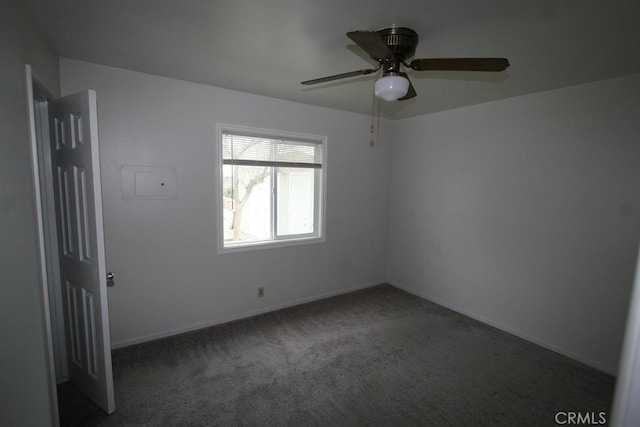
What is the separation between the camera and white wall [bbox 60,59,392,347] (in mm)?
2544

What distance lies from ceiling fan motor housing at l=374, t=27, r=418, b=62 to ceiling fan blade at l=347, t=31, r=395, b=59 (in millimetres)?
143

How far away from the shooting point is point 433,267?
12.8ft

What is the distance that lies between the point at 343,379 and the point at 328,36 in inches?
97.5

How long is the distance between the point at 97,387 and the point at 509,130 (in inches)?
163

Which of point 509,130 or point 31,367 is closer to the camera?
point 31,367

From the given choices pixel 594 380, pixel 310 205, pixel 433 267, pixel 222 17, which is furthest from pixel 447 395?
pixel 222 17

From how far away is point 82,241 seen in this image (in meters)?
1.93

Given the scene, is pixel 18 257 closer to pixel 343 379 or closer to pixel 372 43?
pixel 372 43

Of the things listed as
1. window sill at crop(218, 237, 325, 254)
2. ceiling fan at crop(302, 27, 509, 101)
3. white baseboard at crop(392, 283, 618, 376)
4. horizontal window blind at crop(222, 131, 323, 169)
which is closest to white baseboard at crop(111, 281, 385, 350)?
window sill at crop(218, 237, 325, 254)

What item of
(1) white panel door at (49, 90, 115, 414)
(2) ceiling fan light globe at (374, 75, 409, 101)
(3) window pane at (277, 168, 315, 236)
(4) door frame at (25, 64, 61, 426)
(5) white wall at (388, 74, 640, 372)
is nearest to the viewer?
(4) door frame at (25, 64, 61, 426)

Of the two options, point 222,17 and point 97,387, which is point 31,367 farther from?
point 222,17

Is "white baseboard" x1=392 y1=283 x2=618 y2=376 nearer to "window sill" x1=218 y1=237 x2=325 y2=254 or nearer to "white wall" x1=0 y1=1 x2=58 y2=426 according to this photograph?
"window sill" x1=218 y1=237 x2=325 y2=254

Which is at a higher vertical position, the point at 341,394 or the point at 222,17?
the point at 222,17

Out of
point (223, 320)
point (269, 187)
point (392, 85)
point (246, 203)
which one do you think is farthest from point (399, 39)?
point (223, 320)
